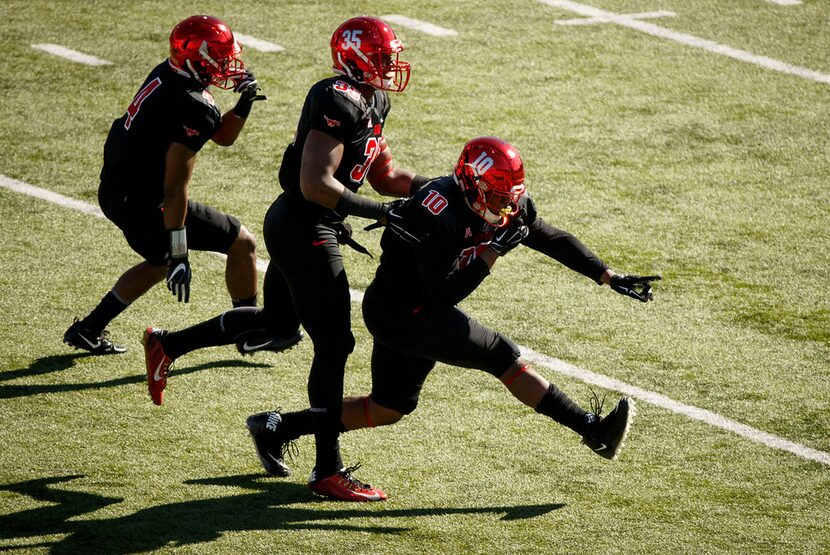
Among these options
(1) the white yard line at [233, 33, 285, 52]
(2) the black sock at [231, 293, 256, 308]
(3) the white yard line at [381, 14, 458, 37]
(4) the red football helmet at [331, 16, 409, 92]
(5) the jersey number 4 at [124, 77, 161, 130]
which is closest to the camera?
(4) the red football helmet at [331, 16, 409, 92]

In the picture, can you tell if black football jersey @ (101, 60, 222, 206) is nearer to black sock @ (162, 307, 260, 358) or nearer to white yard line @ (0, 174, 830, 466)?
black sock @ (162, 307, 260, 358)

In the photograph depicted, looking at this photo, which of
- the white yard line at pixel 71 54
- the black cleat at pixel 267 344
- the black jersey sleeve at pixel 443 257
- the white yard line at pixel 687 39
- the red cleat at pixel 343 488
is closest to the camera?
the black jersey sleeve at pixel 443 257

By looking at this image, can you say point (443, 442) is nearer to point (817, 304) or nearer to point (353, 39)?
point (353, 39)

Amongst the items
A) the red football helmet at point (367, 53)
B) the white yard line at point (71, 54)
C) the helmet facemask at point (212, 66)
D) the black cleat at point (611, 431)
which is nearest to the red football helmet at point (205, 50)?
the helmet facemask at point (212, 66)

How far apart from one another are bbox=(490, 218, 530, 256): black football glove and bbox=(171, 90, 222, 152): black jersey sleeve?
1854 millimetres

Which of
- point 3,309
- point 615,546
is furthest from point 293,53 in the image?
point 615,546

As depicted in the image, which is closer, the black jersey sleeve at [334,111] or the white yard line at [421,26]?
the black jersey sleeve at [334,111]

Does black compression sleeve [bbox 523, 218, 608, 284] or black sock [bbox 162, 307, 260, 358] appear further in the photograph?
black sock [bbox 162, 307, 260, 358]

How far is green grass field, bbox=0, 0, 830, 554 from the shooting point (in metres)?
5.85

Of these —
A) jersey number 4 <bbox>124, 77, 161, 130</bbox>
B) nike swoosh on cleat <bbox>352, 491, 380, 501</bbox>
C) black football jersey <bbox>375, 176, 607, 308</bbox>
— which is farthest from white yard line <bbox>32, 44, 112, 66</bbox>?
nike swoosh on cleat <bbox>352, 491, 380, 501</bbox>

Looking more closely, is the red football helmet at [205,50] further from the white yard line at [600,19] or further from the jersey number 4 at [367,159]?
the white yard line at [600,19]

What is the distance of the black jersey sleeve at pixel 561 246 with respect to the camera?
20.1ft

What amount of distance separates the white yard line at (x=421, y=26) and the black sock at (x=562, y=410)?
7.60m

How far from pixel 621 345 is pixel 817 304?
1500 millimetres
